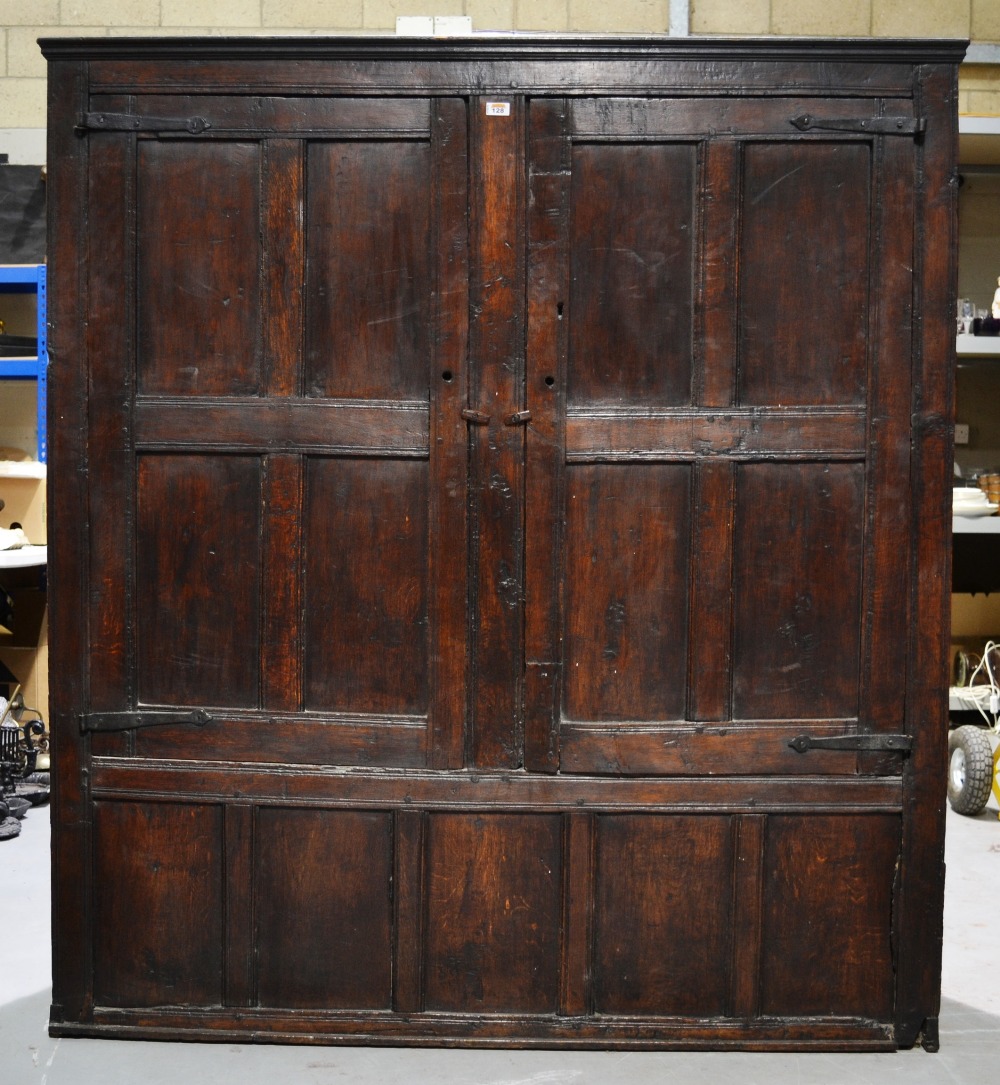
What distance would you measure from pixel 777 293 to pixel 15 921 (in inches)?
115

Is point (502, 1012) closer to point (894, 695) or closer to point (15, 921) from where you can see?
point (894, 695)

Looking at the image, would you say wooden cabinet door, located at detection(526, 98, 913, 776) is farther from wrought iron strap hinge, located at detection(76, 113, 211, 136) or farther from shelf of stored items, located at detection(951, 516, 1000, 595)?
shelf of stored items, located at detection(951, 516, 1000, 595)

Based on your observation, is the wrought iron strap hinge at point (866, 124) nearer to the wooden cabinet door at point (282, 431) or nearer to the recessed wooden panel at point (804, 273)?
the recessed wooden panel at point (804, 273)

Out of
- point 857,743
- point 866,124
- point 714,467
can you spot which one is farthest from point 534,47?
point 857,743

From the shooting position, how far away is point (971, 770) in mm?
4805

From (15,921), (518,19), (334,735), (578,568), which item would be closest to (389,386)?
(578,568)

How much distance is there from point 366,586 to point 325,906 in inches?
30.7

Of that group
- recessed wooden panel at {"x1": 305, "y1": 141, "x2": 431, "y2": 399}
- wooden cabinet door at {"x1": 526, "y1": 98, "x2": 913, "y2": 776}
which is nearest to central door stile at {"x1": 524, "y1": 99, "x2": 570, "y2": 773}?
wooden cabinet door at {"x1": 526, "y1": 98, "x2": 913, "y2": 776}

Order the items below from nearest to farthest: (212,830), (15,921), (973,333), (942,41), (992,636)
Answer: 1. (942,41)
2. (212,830)
3. (15,921)
4. (973,333)
5. (992,636)

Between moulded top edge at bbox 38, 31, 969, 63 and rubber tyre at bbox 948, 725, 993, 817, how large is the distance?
9.95ft

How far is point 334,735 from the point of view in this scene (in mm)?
2801

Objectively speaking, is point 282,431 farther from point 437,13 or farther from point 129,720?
point 437,13

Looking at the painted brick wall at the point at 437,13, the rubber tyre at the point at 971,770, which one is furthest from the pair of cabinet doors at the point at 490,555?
the painted brick wall at the point at 437,13

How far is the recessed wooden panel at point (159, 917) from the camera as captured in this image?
2.83 m
